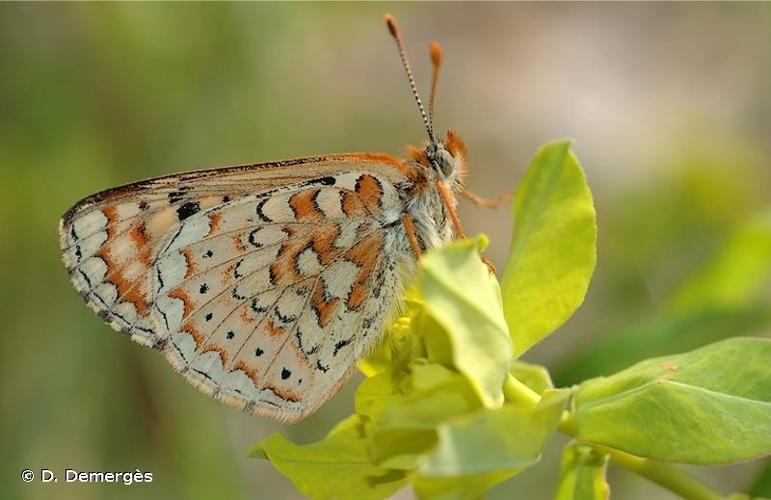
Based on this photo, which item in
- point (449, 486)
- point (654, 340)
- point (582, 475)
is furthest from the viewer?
point (654, 340)

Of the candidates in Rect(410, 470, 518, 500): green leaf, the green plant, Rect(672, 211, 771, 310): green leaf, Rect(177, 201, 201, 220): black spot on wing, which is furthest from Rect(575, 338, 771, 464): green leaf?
Rect(672, 211, 771, 310): green leaf

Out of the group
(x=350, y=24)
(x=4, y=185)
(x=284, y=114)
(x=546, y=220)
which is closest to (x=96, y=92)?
(x=4, y=185)

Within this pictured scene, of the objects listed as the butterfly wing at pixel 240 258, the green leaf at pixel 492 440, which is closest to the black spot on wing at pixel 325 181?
the butterfly wing at pixel 240 258

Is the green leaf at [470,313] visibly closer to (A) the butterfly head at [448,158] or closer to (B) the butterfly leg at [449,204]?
(B) the butterfly leg at [449,204]

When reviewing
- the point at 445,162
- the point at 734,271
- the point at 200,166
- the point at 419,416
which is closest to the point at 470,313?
the point at 419,416

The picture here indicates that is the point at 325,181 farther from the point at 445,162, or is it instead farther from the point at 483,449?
the point at 483,449

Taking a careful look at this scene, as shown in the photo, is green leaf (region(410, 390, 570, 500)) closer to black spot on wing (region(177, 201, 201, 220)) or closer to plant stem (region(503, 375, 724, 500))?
plant stem (region(503, 375, 724, 500))

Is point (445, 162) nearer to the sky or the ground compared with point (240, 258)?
nearer to the sky
